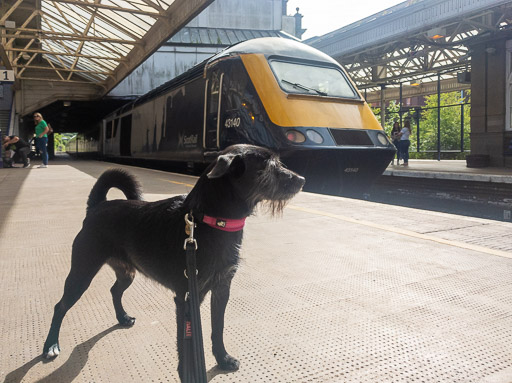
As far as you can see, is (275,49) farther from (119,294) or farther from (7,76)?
(7,76)

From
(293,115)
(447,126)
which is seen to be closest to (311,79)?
(293,115)

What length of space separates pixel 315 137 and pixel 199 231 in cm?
578

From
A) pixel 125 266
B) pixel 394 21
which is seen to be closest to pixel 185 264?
pixel 125 266

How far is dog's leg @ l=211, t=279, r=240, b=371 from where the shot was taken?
6.47ft

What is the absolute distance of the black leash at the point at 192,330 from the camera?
1.57 meters

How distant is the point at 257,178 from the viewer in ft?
5.87

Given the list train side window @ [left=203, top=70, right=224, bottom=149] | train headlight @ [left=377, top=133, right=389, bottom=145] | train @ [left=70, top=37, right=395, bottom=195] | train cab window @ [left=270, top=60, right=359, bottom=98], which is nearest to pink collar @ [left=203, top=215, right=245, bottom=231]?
train @ [left=70, top=37, right=395, bottom=195]

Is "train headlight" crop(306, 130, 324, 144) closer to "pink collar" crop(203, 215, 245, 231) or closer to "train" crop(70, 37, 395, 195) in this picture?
"train" crop(70, 37, 395, 195)

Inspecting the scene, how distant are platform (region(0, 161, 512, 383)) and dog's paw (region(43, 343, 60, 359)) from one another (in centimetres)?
3

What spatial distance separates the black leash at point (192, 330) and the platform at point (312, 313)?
0.39 meters

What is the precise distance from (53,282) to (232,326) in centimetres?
145

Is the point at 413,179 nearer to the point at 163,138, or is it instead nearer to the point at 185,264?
the point at 163,138

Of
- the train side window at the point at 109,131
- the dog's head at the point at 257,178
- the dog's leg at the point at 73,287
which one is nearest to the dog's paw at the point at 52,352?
the dog's leg at the point at 73,287

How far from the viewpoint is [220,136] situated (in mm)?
8695
